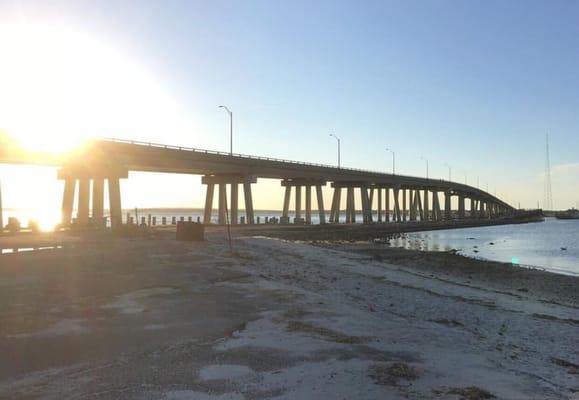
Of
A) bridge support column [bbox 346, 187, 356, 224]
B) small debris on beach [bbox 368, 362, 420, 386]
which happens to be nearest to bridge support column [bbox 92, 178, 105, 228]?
small debris on beach [bbox 368, 362, 420, 386]

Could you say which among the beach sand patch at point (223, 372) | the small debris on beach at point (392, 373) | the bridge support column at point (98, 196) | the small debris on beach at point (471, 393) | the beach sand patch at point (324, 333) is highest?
the bridge support column at point (98, 196)

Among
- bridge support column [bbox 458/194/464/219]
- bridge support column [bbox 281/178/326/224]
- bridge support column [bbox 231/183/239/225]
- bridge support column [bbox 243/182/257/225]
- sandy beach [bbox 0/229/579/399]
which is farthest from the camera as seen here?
bridge support column [bbox 458/194/464/219]

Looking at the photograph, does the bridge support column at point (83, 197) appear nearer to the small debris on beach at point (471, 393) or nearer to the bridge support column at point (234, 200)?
the bridge support column at point (234, 200)

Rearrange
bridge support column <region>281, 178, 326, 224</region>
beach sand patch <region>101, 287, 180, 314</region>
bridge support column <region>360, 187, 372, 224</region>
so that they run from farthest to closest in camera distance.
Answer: bridge support column <region>360, 187, 372, 224</region>, bridge support column <region>281, 178, 326, 224</region>, beach sand patch <region>101, 287, 180, 314</region>

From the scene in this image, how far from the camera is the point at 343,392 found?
680 cm

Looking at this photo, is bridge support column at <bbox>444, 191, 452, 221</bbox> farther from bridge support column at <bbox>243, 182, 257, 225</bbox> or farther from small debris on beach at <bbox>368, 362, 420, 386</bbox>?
small debris on beach at <bbox>368, 362, 420, 386</bbox>

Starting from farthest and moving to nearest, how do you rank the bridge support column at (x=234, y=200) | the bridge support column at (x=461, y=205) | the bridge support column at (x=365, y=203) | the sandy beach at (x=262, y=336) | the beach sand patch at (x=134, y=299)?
the bridge support column at (x=461, y=205)
the bridge support column at (x=365, y=203)
the bridge support column at (x=234, y=200)
the beach sand patch at (x=134, y=299)
the sandy beach at (x=262, y=336)

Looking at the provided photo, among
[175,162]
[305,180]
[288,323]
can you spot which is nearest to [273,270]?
[288,323]

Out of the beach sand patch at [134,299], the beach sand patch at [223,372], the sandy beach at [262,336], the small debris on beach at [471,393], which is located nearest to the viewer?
the small debris on beach at [471,393]

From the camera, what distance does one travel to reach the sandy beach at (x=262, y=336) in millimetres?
7070

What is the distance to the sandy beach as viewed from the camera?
23.2 feet

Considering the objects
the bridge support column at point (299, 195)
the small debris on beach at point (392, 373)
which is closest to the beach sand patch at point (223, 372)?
the small debris on beach at point (392, 373)

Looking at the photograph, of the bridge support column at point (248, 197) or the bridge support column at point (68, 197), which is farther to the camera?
the bridge support column at point (248, 197)

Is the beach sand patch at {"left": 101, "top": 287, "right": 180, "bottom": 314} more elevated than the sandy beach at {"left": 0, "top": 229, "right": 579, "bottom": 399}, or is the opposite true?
the beach sand patch at {"left": 101, "top": 287, "right": 180, "bottom": 314}
